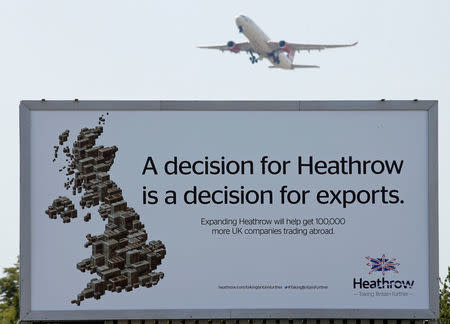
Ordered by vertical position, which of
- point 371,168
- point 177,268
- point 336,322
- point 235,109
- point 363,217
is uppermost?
point 235,109

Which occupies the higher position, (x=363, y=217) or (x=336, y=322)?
(x=363, y=217)

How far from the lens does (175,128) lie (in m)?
9.41

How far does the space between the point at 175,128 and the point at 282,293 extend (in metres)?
2.43

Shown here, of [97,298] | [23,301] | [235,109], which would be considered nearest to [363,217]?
[235,109]

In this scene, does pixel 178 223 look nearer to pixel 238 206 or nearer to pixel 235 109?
pixel 238 206

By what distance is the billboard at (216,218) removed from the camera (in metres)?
9.38
